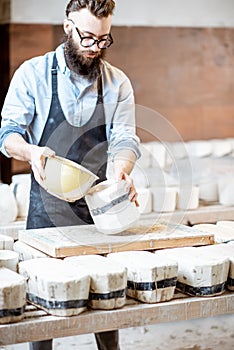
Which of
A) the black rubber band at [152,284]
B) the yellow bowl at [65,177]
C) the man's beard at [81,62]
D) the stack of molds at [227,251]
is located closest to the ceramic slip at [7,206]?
the man's beard at [81,62]

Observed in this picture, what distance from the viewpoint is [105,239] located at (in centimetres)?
344

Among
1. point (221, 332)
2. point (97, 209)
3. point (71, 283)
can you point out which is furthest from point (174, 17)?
point (71, 283)

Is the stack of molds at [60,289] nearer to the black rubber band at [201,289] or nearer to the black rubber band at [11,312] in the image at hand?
the black rubber band at [11,312]

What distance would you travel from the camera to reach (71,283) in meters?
2.82

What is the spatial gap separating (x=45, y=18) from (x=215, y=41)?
159 cm

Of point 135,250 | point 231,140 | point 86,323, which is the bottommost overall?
point 86,323

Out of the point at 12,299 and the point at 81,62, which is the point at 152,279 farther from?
the point at 81,62

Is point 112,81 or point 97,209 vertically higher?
point 112,81

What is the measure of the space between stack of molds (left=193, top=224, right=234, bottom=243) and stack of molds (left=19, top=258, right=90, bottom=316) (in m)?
0.89

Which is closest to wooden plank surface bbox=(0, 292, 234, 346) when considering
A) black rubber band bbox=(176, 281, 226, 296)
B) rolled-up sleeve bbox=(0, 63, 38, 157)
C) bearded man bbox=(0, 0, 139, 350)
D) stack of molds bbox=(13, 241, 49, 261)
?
black rubber band bbox=(176, 281, 226, 296)

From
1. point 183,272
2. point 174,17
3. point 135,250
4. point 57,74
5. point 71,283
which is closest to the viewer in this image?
point 71,283

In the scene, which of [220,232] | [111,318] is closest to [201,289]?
[111,318]

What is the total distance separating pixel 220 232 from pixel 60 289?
3.63ft

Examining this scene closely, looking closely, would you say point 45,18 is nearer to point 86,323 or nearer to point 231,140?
point 231,140
